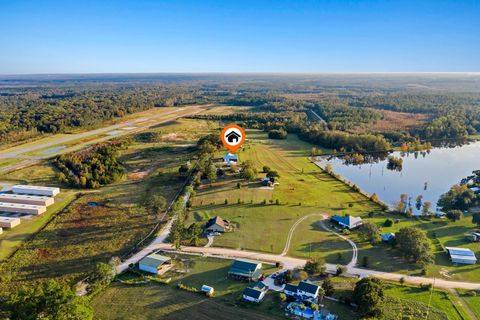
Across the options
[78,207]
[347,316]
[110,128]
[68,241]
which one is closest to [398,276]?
[347,316]

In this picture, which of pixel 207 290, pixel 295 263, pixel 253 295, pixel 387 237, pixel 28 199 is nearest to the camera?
pixel 253 295

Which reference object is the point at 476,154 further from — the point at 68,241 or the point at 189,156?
the point at 68,241

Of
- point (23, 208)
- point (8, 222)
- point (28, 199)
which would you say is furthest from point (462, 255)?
point (28, 199)

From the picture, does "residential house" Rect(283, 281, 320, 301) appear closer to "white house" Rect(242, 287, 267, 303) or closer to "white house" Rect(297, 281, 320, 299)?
"white house" Rect(297, 281, 320, 299)

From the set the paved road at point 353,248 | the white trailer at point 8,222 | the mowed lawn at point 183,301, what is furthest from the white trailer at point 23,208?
the paved road at point 353,248

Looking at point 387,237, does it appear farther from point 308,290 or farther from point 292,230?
point 308,290
